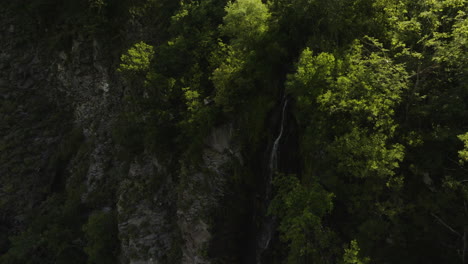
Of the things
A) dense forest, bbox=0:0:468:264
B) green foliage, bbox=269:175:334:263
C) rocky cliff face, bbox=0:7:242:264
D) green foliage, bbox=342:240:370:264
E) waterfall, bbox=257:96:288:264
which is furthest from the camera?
rocky cliff face, bbox=0:7:242:264

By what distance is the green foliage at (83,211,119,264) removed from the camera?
25.3m

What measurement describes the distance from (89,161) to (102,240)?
→ 10.9 metres

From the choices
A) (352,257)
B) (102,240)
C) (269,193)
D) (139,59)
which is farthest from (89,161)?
(352,257)

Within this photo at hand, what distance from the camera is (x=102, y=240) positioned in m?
25.5

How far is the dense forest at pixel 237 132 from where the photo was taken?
1341 cm

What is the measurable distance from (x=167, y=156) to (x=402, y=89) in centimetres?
1773

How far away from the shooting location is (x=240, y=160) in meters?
20.7

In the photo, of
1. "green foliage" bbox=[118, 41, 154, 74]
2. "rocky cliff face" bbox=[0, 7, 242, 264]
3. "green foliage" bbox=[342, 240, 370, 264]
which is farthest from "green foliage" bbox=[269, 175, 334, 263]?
"green foliage" bbox=[118, 41, 154, 74]

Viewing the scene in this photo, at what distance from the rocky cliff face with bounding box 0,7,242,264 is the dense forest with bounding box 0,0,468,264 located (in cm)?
15

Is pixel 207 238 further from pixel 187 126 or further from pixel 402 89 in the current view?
pixel 402 89

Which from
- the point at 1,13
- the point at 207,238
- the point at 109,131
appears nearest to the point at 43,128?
the point at 109,131

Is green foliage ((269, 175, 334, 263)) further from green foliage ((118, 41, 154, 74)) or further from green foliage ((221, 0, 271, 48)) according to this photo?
green foliage ((118, 41, 154, 74))

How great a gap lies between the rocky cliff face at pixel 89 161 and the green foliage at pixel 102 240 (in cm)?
90

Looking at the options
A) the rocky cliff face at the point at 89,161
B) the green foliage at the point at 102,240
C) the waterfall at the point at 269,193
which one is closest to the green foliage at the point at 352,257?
the waterfall at the point at 269,193
